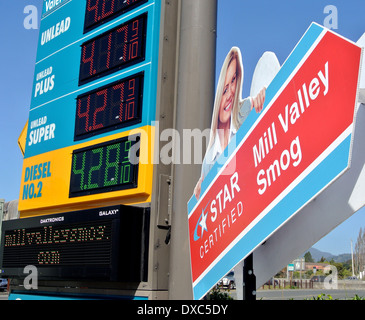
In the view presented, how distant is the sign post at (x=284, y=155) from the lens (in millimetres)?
3760

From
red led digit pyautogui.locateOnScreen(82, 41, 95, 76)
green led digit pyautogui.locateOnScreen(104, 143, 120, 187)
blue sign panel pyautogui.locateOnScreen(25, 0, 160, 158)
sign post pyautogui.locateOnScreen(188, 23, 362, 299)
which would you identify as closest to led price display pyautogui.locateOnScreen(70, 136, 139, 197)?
green led digit pyautogui.locateOnScreen(104, 143, 120, 187)

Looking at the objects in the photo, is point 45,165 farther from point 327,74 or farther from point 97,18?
point 327,74

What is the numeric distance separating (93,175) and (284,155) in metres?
3.95

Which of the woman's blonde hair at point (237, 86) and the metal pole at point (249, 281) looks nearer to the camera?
the metal pole at point (249, 281)

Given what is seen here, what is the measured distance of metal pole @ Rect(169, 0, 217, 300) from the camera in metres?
6.55

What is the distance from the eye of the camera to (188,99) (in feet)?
23.0

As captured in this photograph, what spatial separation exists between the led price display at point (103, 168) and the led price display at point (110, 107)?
321 millimetres

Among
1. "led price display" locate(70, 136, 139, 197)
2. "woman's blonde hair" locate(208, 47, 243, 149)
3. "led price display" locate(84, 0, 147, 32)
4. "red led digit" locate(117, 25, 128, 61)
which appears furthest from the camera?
"led price display" locate(84, 0, 147, 32)

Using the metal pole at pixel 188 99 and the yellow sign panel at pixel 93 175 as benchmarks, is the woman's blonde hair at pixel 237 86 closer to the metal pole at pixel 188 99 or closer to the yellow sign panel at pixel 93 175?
the metal pole at pixel 188 99

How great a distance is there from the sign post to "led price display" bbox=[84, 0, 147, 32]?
12.2ft

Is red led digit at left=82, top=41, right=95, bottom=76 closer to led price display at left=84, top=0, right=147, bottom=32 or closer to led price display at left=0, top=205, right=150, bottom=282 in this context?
led price display at left=84, top=0, right=147, bottom=32

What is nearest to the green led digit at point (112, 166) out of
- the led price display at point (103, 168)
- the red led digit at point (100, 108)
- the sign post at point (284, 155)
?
the led price display at point (103, 168)

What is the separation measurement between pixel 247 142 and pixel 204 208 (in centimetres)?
105
